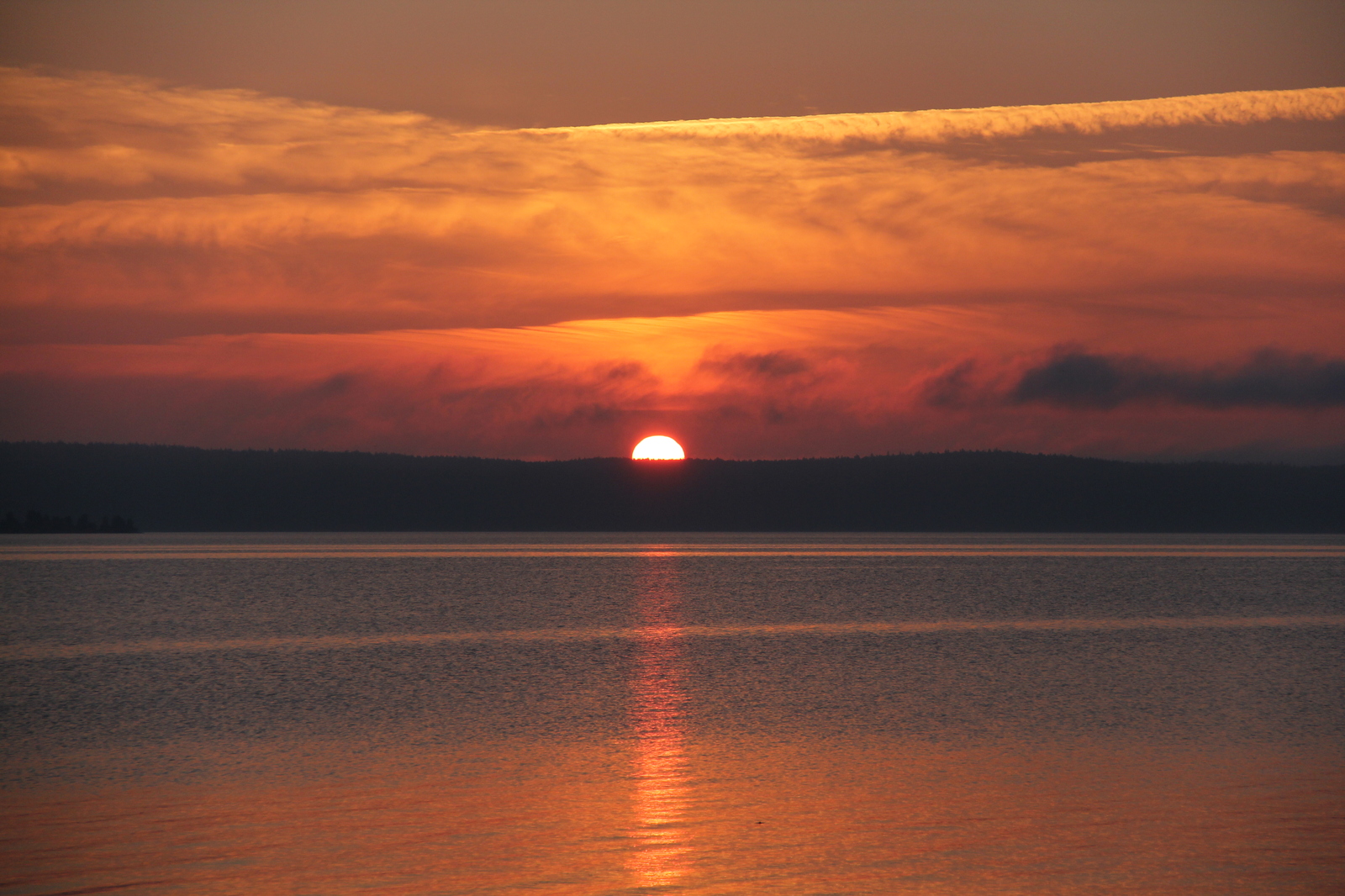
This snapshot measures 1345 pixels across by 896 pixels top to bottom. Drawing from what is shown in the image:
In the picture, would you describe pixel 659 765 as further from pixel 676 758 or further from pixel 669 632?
pixel 669 632

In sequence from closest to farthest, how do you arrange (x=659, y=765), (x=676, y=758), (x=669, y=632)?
1. (x=659, y=765)
2. (x=676, y=758)
3. (x=669, y=632)

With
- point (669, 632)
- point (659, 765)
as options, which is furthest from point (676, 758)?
point (669, 632)

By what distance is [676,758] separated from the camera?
17531 millimetres

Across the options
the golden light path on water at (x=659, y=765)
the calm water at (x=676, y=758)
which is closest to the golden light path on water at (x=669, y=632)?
the calm water at (x=676, y=758)

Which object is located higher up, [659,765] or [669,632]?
[669,632]

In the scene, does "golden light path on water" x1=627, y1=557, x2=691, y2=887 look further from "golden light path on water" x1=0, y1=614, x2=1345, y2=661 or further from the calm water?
"golden light path on water" x1=0, y1=614, x2=1345, y2=661

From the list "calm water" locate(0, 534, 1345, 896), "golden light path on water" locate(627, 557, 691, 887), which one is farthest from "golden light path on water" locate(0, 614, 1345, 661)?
"golden light path on water" locate(627, 557, 691, 887)

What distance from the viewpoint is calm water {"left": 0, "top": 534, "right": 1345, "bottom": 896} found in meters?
11.6

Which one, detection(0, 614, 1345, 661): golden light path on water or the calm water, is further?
detection(0, 614, 1345, 661): golden light path on water

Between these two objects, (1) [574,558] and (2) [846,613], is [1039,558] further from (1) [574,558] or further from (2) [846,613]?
(2) [846,613]

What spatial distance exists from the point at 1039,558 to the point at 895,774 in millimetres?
124587

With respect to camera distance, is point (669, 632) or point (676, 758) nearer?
point (676, 758)

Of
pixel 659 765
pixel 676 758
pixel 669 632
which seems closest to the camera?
pixel 659 765

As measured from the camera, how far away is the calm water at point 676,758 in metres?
11.6
